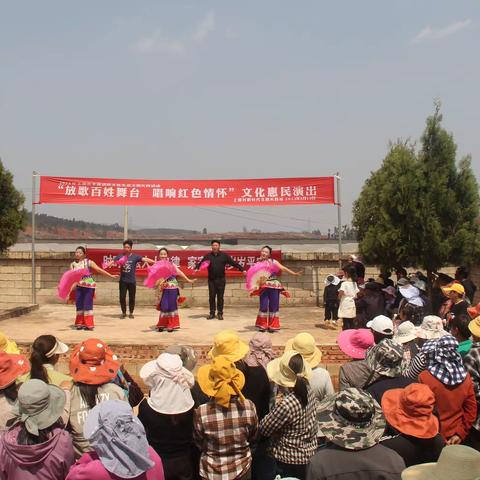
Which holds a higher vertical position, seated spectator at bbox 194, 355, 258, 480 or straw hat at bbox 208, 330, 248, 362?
straw hat at bbox 208, 330, 248, 362

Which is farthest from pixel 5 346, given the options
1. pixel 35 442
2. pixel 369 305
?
pixel 369 305

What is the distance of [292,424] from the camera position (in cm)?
350

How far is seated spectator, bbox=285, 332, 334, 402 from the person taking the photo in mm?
4036

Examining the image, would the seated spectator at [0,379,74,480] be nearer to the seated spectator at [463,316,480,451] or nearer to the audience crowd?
→ the audience crowd

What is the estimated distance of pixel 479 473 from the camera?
6.90ft

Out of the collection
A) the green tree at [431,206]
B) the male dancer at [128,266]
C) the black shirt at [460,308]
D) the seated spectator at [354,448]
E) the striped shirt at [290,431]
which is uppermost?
the green tree at [431,206]

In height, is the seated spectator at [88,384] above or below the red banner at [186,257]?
below

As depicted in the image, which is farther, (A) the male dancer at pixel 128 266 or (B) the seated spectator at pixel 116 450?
(A) the male dancer at pixel 128 266

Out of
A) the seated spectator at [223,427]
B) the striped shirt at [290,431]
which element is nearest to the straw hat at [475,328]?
the striped shirt at [290,431]

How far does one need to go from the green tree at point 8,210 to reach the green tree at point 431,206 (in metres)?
7.75

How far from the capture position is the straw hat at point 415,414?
3.05 metres

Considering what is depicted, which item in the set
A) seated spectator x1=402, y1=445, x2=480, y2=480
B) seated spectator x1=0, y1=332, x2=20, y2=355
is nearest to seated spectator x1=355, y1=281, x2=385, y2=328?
seated spectator x1=0, y1=332, x2=20, y2=355

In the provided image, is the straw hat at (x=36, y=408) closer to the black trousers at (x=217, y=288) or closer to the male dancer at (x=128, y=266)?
the male dancer at (x=128, y=266)

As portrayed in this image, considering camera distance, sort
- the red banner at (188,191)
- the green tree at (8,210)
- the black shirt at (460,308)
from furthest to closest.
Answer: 1. the red banner at (188,191)
2. the green tree at (8,210)
3. the black shirt at (460,308)
